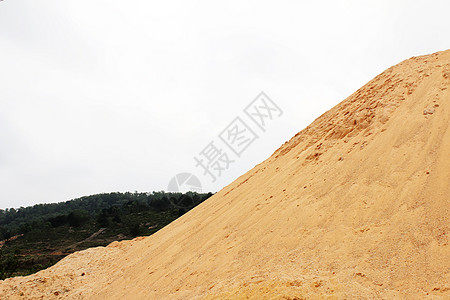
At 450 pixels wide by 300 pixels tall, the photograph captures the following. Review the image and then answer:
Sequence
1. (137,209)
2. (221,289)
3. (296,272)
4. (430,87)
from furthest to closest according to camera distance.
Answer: (137,209), (430,87), (221,289), (296,272)

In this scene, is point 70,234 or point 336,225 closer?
point 336,225

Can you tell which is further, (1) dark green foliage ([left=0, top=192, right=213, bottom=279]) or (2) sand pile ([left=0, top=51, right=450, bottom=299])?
(1) dark green foliage ([left=0, top=192, right=213, bottom=279])

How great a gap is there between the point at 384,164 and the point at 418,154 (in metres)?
0.58

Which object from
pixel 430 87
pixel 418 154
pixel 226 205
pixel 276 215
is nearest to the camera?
pixel 418 154

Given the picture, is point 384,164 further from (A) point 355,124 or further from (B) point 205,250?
(B) point 205,250

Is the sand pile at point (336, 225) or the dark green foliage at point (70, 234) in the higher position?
the dark green foliage at point (70, 234)

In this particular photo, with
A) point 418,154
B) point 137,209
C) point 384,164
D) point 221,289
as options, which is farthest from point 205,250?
point 137,209

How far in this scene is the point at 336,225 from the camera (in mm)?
4863

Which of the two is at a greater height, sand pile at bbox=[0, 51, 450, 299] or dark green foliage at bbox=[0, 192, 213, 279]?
dark green foliage at bbox=[0, 192, 213, 279]

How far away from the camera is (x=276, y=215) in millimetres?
6160

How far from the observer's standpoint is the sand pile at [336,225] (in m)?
3.78

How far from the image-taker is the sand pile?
3.78 meters

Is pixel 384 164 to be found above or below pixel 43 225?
below

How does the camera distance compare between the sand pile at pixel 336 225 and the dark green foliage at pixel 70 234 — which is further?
the dark green foliage at pixel 70 234
